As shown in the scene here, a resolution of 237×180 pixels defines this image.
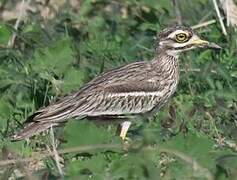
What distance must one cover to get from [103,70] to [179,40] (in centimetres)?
93

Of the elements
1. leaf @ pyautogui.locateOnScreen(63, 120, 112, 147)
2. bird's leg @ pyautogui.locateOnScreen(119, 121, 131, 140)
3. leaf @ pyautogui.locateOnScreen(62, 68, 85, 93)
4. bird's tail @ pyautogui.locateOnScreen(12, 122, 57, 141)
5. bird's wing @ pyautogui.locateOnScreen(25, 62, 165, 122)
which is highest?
leaf @ pyautogui.locateOnScreen(63, 120, 112, 147)

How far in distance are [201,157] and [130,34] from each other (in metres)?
6.20

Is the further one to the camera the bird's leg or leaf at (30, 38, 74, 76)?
leaf at (30, 38, 74, 76)

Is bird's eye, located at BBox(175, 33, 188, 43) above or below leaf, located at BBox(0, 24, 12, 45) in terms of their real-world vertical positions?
below

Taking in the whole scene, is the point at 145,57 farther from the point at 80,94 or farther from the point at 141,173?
the point at 141,173

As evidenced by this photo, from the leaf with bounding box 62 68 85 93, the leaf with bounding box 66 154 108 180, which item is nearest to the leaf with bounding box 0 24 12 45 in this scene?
the leaf with bounding box 62 68 85 93

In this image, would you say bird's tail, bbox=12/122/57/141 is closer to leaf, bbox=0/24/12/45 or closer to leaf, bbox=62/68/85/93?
leaf, bbox=62/68/85/93

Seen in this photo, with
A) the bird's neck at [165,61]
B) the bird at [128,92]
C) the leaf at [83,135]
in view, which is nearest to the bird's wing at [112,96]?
the bird at [128,92]

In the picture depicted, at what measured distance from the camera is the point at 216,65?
8.41 m

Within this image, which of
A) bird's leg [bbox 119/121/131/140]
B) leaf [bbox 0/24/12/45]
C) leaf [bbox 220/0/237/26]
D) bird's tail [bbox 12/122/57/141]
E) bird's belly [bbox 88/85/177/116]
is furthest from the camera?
leaf [bbox 220/0/237/26]

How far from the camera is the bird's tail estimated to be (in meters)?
6.93

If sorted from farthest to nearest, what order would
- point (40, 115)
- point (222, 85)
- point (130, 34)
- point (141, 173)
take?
point (130, 34)
point (222, 85)
point (40, 115)
point (141, 173)

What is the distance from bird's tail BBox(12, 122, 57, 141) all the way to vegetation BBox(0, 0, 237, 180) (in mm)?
64

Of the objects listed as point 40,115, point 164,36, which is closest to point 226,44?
point 164,36
